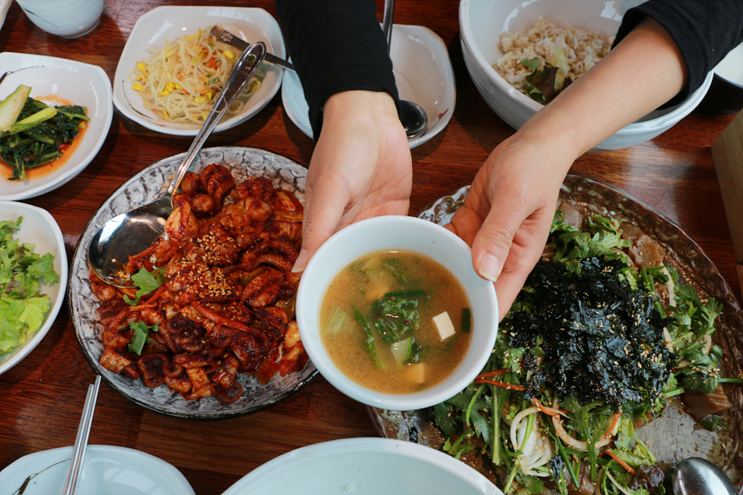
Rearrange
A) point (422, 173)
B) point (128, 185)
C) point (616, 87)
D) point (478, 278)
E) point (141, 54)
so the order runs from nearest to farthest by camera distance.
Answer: point (478, 278), point (616, 87), point (128, 185), point (422, 173), point (141, 54)

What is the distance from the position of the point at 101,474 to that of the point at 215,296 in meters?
0.81

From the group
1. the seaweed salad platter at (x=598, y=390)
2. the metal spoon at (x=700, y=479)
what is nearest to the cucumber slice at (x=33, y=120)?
the seaweed salad platter at (x=598, y=390)

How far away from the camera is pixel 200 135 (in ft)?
7.04

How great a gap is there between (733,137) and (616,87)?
0.99m

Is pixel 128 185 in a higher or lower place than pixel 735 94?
lower

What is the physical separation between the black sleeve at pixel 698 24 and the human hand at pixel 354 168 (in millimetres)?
1103

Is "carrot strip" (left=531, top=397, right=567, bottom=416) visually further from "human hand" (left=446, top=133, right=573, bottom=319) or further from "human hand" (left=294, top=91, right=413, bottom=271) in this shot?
"human hand" (left=294, top=91, right=413, bottom=271)

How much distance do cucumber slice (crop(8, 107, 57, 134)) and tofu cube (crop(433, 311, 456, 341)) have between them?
2530 mm

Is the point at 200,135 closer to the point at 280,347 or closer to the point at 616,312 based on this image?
the point at 280,347

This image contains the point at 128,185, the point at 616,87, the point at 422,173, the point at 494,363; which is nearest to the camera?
the point at 616,87

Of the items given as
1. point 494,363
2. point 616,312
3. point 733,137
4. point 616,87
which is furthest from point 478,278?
point 733,137

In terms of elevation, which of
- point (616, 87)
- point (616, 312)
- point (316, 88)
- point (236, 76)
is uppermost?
point (616, 87)

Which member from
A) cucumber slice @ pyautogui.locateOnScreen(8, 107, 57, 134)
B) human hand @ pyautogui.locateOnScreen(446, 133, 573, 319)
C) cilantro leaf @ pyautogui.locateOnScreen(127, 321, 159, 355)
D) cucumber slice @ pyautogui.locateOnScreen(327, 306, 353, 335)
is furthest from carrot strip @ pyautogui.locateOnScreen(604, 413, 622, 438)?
cucumber slice @ pyautogui.locateOnScreen(8, 107, 57, 134)

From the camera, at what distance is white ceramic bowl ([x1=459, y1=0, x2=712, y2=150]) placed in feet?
6.25
